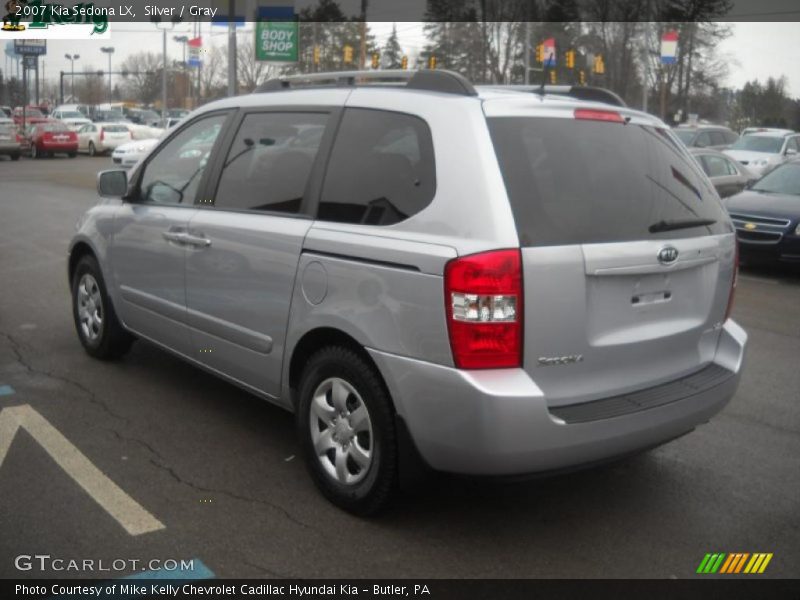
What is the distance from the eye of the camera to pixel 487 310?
3289mm

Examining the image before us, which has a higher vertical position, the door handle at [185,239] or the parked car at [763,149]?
the parked car at [763,149]

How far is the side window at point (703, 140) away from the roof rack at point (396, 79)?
21.0m

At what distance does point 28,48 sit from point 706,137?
47.5 m

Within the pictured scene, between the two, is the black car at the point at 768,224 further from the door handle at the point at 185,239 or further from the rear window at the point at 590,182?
the door handle at the point at 185,239

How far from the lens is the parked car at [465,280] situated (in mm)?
3320

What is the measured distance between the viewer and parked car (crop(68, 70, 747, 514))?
3.32 meters

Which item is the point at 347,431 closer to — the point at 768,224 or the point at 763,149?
the point at 768,224

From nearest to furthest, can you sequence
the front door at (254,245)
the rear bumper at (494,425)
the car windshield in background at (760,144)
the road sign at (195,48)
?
the rear bumper at (494,425), the front door at (254,245), the car windshield in background at (760,144), the road sign at (195,48)

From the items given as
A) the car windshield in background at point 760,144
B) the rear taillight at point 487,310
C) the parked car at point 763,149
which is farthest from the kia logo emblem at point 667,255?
the car windshield in background at point 760,144

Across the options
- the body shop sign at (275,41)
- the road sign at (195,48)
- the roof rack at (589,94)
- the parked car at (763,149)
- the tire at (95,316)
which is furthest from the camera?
the road sign at (195,48)

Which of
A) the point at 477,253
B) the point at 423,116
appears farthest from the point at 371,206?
the point at 477,253

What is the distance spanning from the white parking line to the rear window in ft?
6.73

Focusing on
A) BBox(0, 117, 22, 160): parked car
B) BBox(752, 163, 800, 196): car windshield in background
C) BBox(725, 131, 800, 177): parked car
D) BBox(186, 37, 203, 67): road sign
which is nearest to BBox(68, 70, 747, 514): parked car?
BBox(752, 163, 800, 196): car windshield in background

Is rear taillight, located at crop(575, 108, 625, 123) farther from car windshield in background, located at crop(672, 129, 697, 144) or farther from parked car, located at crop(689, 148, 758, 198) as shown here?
car windshield in background, located at crop(672, 129, 697, 144)
